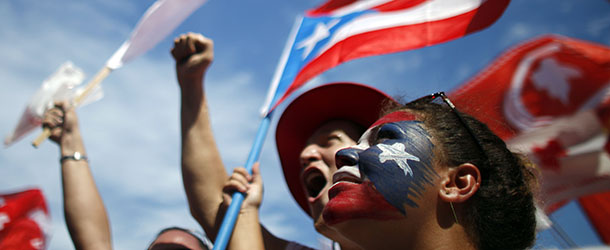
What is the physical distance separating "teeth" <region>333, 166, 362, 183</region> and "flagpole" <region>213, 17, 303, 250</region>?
2.69 feet

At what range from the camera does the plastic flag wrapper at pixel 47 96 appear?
Answer: 3895mm

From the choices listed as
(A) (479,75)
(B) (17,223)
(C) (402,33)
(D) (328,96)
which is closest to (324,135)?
(D) (328,96)

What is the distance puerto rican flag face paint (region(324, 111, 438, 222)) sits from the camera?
1393mm

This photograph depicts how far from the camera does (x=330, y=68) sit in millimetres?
3396

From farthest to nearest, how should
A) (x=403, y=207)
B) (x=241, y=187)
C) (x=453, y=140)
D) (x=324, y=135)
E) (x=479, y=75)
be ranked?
(x=479, y=75), (x=324, y=135), (x=241, y=187), (x=453, y=140), (x=403, y=207)

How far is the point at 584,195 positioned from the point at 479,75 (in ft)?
4.77

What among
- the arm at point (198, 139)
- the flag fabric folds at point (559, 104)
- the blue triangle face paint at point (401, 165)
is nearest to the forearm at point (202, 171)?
the arm at point (198, 139)

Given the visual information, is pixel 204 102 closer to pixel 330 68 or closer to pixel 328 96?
pixel 328 96

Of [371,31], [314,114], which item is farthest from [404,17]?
[314,114]

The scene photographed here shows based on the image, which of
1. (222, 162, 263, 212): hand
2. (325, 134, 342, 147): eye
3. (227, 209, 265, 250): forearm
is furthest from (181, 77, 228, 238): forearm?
(325, 134, 342, 147): eye

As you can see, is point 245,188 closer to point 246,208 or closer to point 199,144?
point 246,208

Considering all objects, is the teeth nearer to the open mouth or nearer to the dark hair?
the dark hair

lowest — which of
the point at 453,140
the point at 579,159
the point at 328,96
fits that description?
the point at 579,159

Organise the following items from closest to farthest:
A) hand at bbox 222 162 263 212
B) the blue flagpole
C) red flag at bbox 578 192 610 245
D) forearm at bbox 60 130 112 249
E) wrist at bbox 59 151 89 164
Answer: the blue flagpole, hand at bbox 222 162 263 212, forearm at bbox 60 130 112 249, wrist at bbox 59 151 89 164, red flag at bbox 578 192 610 245
